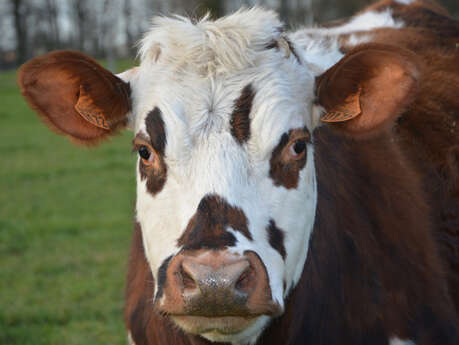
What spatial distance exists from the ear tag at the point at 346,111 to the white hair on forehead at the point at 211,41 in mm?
426

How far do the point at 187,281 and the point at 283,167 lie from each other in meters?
0.69

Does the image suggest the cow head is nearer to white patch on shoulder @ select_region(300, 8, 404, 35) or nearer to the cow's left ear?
the cow's left ear

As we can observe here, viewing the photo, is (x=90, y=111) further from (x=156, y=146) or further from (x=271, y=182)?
(x=271, y=182)

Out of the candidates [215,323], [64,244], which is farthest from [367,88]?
[64,244]

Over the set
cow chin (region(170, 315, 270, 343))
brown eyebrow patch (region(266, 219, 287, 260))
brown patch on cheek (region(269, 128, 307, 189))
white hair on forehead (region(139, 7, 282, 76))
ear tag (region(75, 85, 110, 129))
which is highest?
white hair on forehead (region(139, 7, 282, 76))

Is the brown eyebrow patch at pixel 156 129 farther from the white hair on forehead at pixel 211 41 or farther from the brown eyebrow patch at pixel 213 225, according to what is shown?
the brown eyebrow patch at pixel 213 225

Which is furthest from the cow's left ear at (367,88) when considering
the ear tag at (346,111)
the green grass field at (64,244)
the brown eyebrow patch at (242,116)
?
the green grass field at (64,244)

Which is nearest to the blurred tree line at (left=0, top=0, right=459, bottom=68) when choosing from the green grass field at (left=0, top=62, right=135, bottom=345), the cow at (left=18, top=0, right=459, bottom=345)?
the green grass field at (left=0, top=62, right=135, bottom=345)

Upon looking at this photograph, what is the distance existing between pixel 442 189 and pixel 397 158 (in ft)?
1.18

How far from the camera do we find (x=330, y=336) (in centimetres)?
286

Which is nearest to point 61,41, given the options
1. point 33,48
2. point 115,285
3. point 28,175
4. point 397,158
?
point 33,48

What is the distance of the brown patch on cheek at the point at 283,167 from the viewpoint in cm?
247

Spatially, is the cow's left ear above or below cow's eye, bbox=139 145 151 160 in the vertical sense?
above

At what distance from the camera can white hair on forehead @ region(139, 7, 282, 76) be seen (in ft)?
8.49
